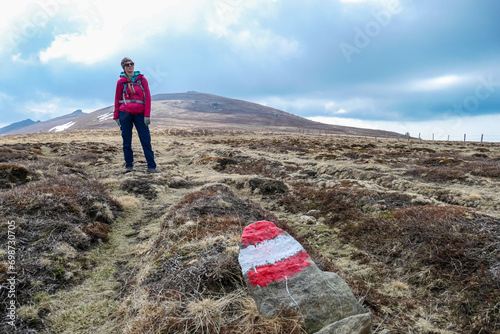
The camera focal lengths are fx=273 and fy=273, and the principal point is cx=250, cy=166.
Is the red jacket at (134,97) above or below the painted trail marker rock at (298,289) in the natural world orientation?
above

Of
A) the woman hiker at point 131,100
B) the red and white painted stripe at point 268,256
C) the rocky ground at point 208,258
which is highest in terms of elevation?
the woman hiker at point 131,100

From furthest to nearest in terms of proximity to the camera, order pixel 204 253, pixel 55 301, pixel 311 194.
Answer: pixel 311 194 < pixel 204 253 < pixel 55 301

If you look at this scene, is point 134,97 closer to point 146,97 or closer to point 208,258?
point 146,97

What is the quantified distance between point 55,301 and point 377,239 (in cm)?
613

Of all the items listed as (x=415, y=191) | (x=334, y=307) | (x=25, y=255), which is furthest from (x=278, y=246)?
(x=415, y=191)

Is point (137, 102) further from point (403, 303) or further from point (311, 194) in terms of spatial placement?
point (403, 303)

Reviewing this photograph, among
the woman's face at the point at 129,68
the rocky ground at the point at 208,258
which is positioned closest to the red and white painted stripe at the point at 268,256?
the rocky ground at the point at 208,258

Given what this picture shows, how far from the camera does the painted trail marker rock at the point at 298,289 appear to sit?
9.34 ft

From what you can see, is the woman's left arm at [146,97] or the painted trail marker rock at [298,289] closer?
the painted trail marker rock at [298,289]

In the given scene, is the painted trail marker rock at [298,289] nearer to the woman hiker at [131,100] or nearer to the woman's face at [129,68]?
the woman hiker at [131,100]

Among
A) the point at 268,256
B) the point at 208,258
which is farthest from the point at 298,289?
the point at 208,258

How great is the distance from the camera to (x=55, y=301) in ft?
12.0

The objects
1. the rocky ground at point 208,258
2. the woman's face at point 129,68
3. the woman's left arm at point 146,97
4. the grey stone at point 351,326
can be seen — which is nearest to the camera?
the grey stone at point 351,326

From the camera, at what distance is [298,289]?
3180mm
